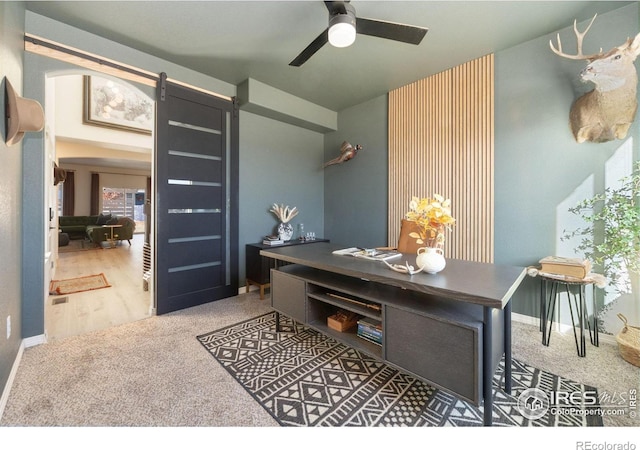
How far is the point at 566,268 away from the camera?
2.19 m

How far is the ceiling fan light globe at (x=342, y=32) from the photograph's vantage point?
5.66 feet

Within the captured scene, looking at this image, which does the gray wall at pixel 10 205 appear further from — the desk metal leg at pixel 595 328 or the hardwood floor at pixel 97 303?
the desk metal leg at pixel 595 328

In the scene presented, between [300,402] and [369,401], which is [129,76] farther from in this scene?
[369,401]

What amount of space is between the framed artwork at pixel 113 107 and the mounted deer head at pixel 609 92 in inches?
226

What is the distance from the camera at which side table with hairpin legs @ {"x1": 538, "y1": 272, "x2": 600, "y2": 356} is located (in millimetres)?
2112

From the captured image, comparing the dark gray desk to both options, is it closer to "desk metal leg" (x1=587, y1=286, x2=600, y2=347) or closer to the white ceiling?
"desk metal leg" (x1=587, y1=286, x2=600, y2=347)

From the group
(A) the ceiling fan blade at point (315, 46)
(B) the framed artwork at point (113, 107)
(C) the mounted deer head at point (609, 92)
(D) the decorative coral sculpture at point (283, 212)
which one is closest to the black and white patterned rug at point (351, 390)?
(D) the decorative coral sculpture at point (283, 212)

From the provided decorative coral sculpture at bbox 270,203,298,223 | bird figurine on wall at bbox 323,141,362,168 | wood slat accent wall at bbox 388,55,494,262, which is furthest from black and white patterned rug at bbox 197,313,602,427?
bird figurine on wall at bbox 323,141,362,168

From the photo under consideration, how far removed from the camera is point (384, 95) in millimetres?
3822

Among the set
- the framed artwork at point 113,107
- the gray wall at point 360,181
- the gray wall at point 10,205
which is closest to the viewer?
the gray wall at point 10,205

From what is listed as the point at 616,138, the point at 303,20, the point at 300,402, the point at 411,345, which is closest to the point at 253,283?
the point at 300,402

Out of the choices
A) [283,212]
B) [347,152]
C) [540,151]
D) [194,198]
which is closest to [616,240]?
[540,151]

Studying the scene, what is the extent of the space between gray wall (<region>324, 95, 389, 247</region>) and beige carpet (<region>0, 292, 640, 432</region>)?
2.14 m

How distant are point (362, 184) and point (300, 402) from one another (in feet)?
10.4
